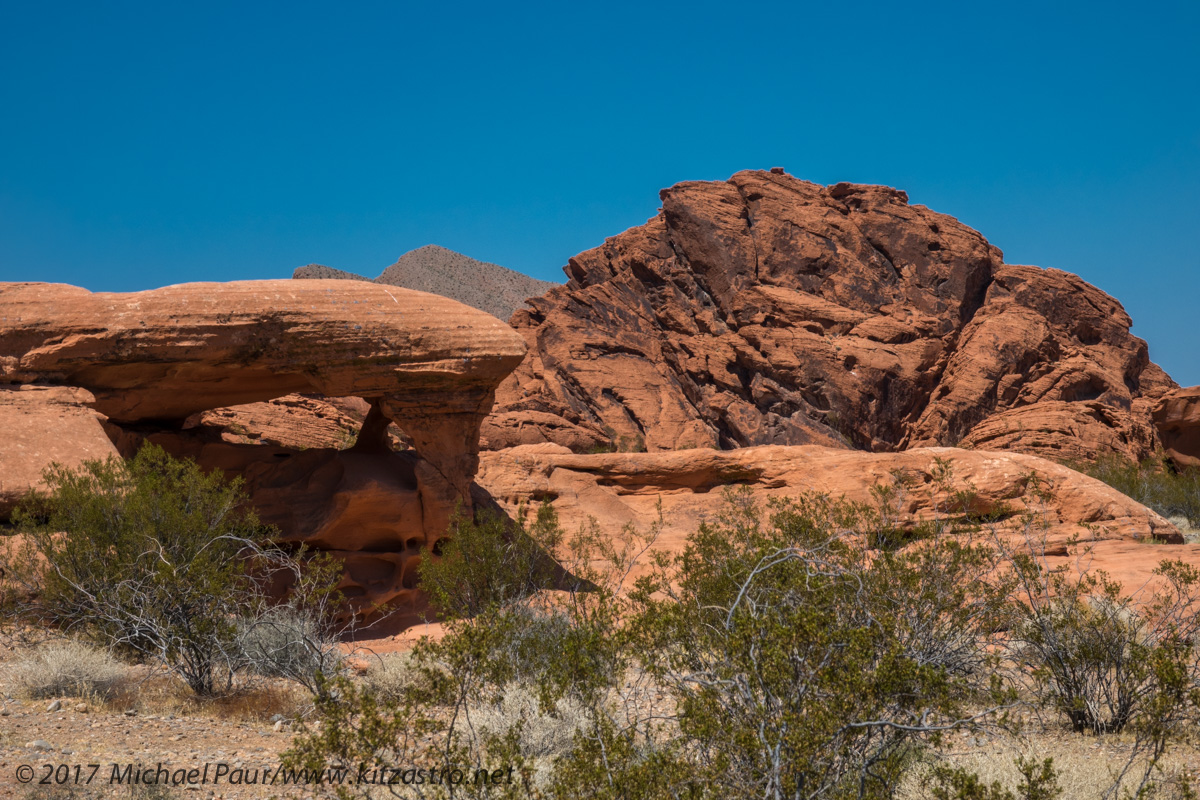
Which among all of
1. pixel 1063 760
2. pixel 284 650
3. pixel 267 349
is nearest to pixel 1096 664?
pixel 1063 760

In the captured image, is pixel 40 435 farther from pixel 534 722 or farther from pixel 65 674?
pixel 534 722

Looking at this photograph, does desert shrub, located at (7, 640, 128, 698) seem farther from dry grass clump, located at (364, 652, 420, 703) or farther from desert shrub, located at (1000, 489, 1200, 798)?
desert shrub, located at (1000, 489, 1200, 798)

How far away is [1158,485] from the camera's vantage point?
2212cm

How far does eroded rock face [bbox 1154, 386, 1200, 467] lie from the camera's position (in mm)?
23703

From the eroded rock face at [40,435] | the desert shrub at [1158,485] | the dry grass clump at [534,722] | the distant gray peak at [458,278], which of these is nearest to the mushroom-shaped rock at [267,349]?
the eroded rock face at [40,435]

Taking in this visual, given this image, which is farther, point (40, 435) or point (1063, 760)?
point (40, 435)

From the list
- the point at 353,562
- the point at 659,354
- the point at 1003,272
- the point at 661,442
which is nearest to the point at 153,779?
the point at 353,562

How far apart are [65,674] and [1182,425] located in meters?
26.0

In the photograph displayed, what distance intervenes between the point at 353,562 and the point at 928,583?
9.09 m

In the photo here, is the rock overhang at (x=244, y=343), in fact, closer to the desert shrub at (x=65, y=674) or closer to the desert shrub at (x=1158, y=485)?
the desert shrub at (x=65, y=674)

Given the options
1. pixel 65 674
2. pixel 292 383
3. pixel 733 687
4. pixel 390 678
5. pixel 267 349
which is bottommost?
pixel 390 678

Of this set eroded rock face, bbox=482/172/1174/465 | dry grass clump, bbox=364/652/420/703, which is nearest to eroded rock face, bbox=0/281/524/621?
dry grass clump, bbox=364/652/420/703

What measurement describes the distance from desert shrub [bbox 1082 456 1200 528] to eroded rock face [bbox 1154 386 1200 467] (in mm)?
375

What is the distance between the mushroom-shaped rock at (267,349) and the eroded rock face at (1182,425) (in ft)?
63.5
